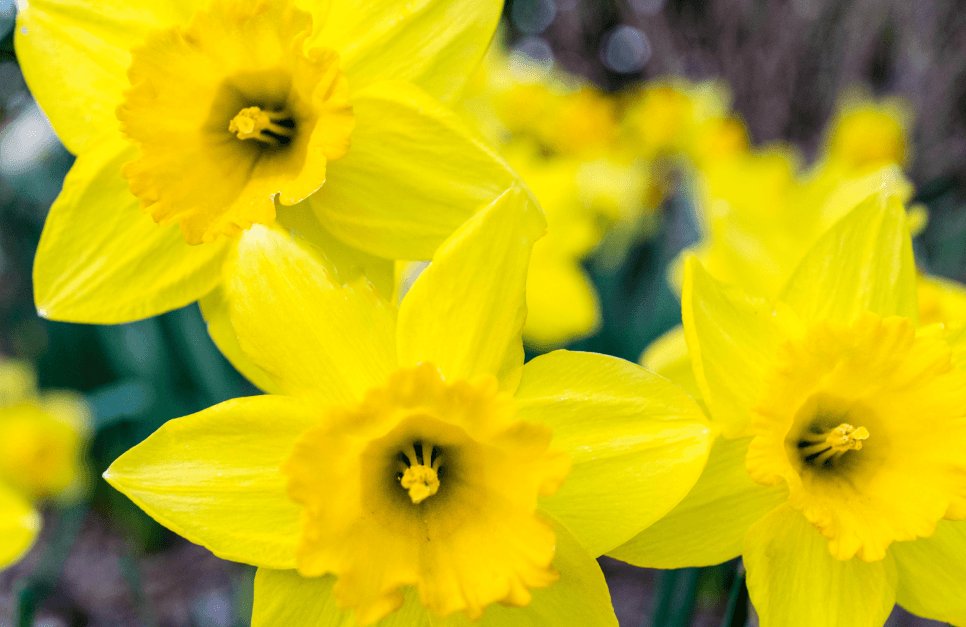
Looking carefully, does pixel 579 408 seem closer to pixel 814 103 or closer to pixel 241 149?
pixel 241 149

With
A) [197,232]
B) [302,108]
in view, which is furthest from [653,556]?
[302,108]

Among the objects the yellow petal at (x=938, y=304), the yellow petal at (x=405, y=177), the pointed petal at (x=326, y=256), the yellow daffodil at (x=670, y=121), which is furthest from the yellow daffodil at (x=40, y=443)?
the yellow daffodil at (x=670, y=121)

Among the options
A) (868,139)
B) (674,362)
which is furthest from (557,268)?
(868,139)

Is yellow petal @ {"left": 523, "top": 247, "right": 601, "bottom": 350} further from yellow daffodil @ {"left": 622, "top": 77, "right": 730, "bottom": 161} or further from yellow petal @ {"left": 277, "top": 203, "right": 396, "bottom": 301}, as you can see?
yellow daffodil @ {"left": 622, "top": 77, "right": 730, "bottom": 161}

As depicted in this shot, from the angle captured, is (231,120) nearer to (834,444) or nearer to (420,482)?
(420,482)

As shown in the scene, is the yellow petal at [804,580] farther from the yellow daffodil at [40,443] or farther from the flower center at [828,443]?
the yellow daffodil at [40,443]

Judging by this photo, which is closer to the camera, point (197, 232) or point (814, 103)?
point (197, 232)
